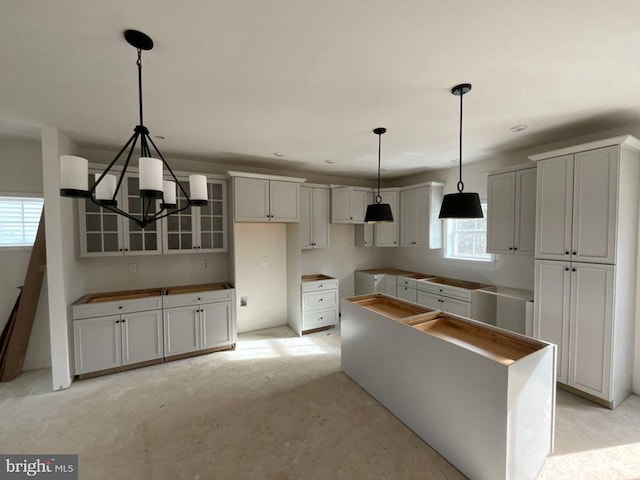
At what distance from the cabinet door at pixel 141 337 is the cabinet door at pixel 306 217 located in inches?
91.2

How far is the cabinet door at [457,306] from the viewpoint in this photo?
375cm

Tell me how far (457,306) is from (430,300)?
468mm

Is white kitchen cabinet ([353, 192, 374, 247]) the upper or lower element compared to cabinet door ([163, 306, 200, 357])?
upper

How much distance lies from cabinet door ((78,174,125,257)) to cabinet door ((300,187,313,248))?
2498 mm

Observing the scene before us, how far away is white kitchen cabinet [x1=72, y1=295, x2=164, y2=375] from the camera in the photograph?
119 inches

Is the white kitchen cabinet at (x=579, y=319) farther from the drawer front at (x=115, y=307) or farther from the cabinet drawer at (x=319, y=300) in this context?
the drawer front at (x=115, y=307)

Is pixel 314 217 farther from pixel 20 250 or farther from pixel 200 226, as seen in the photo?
pixel 20 250

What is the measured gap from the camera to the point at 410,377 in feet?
7.57

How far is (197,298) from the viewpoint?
361 centimetres

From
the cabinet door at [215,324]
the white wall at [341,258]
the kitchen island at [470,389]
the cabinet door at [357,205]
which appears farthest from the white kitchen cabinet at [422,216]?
the cabinet door at [215,324]

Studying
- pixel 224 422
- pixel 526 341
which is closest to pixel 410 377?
pixel 526 341

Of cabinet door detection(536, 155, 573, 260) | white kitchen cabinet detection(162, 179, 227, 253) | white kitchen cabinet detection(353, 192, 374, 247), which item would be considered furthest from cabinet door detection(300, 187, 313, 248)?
cabinet door detection(536, 155, 573, 260)

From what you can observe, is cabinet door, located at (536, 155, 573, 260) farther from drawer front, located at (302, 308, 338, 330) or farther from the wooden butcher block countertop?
the wooden butcher block countertop

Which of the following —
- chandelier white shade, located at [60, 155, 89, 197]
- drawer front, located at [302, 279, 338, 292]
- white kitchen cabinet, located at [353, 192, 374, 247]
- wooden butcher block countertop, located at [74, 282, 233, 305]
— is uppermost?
chandelier white shade, located at [60, 155, 89, 197]
